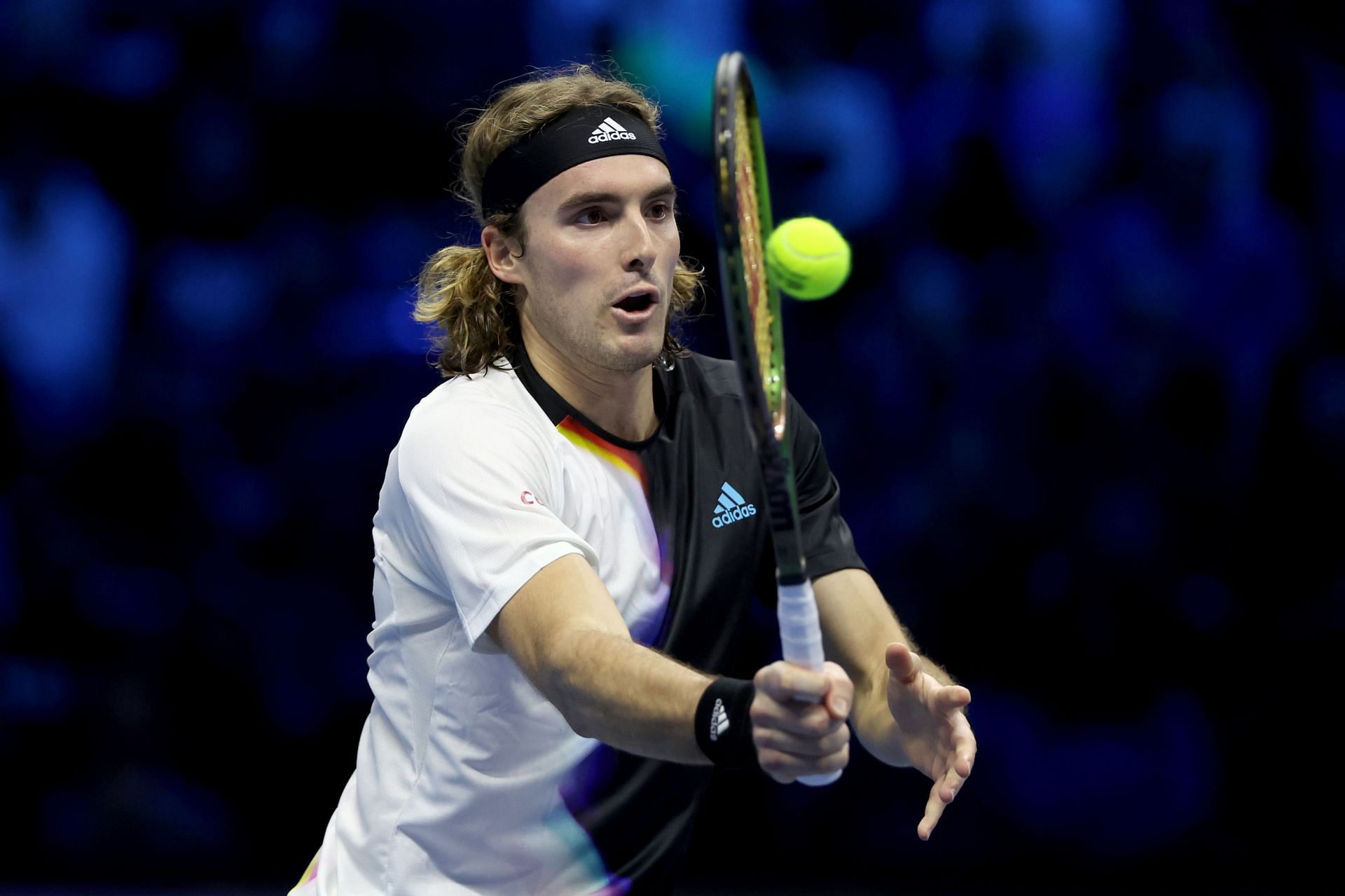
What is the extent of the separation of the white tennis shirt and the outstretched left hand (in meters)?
0.44

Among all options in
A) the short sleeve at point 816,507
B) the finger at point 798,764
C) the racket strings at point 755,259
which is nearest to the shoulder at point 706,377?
the short sleeve at point 816,507

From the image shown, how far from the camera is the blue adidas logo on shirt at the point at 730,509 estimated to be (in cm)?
252

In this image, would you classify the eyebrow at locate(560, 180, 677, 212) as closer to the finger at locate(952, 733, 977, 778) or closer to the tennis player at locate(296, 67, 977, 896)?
the tennis player at locate(296, 67, 977, 896)

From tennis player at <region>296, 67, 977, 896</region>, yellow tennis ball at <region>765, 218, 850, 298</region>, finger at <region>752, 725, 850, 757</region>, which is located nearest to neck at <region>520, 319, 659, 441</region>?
tennis player at <region>296, 67, 977, 896</region>

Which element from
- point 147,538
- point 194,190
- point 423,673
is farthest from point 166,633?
point 423,673

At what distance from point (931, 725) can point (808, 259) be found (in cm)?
77

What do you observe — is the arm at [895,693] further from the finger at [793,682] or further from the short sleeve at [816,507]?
the finger at [793,682]

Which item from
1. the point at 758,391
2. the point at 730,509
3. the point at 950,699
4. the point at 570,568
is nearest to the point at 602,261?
the point at 730,509

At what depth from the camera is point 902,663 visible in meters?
2.02

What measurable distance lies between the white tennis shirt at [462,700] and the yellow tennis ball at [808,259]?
0.54 meters

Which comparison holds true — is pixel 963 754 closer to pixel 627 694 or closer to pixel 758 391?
pixel 627 694

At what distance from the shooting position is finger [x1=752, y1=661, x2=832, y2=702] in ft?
5.08

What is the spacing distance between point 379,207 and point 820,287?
292cm

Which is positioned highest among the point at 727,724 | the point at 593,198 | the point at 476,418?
the point at 593,198
